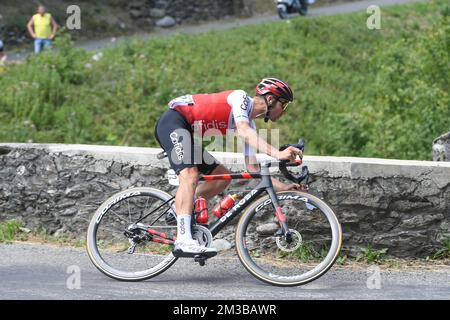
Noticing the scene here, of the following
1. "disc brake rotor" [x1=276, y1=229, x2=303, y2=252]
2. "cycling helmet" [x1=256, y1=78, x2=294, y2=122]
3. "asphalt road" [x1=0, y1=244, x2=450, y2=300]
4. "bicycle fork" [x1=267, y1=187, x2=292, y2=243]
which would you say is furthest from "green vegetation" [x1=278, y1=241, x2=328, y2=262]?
"cycling helmet" [x1=256, y1=78, x2=294, y2=122]

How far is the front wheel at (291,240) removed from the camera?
7047 mm

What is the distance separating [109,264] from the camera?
761 centimetres

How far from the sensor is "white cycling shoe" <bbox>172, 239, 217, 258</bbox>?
7.16 metres

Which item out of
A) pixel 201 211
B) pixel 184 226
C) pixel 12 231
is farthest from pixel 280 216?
pixel 12 231

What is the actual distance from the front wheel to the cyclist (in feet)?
0.68

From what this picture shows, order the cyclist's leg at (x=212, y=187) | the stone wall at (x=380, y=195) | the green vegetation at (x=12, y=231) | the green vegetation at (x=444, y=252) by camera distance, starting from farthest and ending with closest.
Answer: the green vegetation at (x=12, y=231), the green vegetation at (x=444, y=252), the stone wall at (x=380, y=195), the cyclist's leg at (x=212, y=187)

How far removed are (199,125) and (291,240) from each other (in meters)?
1.10

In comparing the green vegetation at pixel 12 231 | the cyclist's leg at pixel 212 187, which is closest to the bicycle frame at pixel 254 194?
the cyclist's leg at pixel 212 187

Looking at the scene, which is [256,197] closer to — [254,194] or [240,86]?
[254,194]

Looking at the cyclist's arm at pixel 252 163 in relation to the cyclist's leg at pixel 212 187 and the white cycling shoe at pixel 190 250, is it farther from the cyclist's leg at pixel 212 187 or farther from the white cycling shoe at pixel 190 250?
the white cycling shoe at pixel 190 250

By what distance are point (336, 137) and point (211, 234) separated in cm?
1076

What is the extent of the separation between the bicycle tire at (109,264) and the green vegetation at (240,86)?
759cm

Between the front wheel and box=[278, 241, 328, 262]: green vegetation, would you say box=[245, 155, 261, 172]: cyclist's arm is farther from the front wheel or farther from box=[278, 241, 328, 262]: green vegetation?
box=[278, 241, 328, 262]: green vegetation
